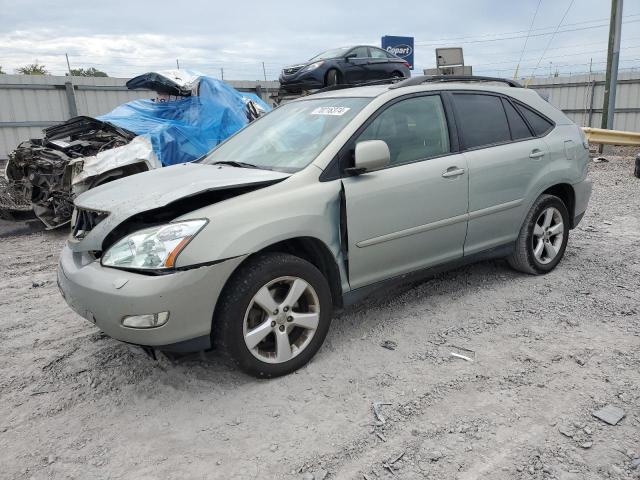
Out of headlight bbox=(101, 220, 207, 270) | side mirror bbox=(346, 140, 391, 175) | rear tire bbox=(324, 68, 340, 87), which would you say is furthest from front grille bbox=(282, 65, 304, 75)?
headlight bbox=(101, 220, 207, 270)

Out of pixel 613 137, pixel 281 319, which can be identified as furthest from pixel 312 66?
pixel 281 319

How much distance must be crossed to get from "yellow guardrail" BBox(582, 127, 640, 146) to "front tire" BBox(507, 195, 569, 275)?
350 inches

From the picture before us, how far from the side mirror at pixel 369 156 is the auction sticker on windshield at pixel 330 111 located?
472 mm

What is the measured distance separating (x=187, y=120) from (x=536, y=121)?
6.17 metres

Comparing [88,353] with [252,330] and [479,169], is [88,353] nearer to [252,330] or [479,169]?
[252,330]

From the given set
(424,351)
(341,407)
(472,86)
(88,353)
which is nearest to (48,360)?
(88,353)

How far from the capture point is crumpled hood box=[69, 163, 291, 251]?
9.65ft

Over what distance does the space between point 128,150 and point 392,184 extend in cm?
531

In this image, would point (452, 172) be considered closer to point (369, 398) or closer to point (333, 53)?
point (369, 398)

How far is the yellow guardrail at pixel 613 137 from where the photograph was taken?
40.5 ft

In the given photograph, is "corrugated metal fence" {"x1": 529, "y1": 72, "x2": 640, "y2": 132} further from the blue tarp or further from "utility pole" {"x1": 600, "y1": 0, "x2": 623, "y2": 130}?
the blue tarp

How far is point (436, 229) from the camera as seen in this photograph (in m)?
3.81

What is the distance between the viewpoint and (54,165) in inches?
286

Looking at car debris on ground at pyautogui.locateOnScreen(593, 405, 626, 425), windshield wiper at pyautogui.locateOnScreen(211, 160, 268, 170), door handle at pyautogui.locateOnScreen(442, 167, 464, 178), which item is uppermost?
windshield wiper at pyautogui.locateOnScreen(211, 160, 268, 170)
